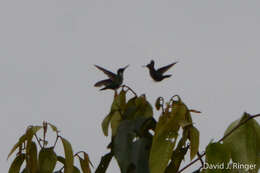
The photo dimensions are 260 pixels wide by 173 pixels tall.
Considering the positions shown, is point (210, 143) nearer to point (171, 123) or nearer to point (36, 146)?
point (171, 123)

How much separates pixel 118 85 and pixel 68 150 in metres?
0.27

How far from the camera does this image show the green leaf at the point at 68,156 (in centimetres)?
156

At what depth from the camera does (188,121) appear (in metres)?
1.49

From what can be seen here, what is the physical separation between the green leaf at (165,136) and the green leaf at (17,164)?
17.8 inches

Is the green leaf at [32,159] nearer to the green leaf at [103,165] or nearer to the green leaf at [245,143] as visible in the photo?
the green leaf at [103,165]

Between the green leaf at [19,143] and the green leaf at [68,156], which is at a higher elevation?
the green leaf at [19,143]

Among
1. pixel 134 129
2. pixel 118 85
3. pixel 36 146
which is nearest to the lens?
pixel 134 129

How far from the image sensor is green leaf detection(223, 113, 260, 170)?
1.32 metres

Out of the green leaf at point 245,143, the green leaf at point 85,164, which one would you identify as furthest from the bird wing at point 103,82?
the green leaf at point 245,143

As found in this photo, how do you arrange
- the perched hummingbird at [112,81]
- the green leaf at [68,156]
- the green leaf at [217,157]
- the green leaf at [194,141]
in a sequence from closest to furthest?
the green leaf at [217,157], the green leaf at [194,141], the green leaf at [68,156], the perched hummingbird at [112,81]

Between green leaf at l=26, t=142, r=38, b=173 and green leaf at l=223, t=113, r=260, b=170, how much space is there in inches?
20.9

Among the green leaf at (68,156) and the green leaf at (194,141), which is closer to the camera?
the green leaf at (194,141)

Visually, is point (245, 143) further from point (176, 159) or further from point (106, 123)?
point (106, 123)

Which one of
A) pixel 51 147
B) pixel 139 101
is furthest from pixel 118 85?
pixel 51 147
